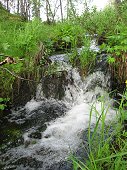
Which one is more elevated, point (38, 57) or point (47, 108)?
point (38, 57)

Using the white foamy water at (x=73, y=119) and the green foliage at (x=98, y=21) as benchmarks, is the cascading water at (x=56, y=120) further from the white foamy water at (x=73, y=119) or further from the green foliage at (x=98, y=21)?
the green foliage at (x=98, y=21)

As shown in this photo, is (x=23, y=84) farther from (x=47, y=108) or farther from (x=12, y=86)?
(x=47, y=108)

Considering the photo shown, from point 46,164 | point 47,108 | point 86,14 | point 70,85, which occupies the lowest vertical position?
point 46,164

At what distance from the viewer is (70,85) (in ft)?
17.1

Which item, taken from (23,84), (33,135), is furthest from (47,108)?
(33,135)

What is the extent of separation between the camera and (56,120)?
13.4 ft

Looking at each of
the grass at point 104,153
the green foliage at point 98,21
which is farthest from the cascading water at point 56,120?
the green foliage at point 98,21

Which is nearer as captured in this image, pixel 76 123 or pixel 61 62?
pixel 76 123

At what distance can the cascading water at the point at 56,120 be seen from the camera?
2.91 metres

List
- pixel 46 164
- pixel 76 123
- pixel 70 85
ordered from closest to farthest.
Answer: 1. pixel 46 164
2. pixel 76 123
3. pixel 70 85

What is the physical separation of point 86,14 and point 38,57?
16.9 ft

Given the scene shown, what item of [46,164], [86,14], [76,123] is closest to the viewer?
[46,164]

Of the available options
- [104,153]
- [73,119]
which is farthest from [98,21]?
[104,153]

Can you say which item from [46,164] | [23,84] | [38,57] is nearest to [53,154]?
[46,164]
